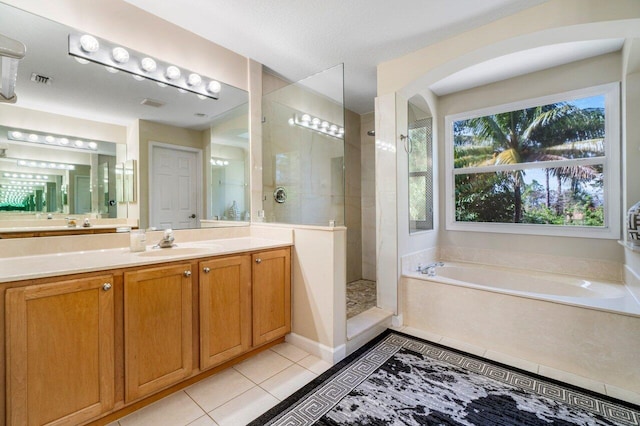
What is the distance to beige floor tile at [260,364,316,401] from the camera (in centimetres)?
172

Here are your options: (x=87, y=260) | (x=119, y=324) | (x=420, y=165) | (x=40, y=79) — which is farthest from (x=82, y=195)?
(x=420, y=165)

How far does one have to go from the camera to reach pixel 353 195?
4.02 m

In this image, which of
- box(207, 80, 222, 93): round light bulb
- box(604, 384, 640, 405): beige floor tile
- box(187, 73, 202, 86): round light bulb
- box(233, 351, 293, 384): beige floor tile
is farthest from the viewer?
box(207, 80, 222, 93): round light bulb

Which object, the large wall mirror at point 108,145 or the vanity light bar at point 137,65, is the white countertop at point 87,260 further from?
the vanity light bar at point 137,65

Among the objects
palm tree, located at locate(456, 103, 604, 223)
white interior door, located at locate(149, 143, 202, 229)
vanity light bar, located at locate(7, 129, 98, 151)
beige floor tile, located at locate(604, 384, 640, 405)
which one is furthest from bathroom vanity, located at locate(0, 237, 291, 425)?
palm tree, located at locate(456, 103, 604, 223)

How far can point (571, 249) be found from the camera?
2727mm

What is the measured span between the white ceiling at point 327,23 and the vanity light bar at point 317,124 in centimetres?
53

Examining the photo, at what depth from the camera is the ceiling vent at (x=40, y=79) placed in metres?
1.64

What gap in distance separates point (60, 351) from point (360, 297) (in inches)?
107

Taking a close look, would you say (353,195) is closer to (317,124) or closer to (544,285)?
(317,124)

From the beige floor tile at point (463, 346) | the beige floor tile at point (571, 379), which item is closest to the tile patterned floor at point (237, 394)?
the beige floor tile at point (463, 346)

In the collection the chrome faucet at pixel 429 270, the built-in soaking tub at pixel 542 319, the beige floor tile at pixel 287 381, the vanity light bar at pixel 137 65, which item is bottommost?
the beige floor tile at pixel 287 381

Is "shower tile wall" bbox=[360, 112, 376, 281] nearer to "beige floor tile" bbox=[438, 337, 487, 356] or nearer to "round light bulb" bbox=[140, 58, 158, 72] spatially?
"beige floor tile" bbox=[438, 337, 487, 356]

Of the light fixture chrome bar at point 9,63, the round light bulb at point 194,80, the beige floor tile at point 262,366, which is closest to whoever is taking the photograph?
the light fixture chrome bar at point 9,63
